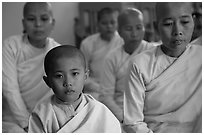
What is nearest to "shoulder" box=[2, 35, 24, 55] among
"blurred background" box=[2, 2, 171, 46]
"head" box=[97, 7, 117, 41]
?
"head" box=[97, 7, 117, 41]

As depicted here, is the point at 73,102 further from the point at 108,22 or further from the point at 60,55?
the point at 108,22

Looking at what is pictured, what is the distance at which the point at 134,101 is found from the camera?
167 cm

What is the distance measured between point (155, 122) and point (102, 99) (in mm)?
709

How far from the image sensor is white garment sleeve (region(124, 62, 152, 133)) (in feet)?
5.46

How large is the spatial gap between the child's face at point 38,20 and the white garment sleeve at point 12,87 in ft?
0.54

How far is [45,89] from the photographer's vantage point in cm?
227

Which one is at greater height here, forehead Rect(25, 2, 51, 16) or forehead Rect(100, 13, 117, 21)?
forehead Rect(25, 2, 51, 16)

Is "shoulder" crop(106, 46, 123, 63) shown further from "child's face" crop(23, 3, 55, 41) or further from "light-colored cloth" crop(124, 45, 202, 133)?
"light-colored cloth" crop(124, 45, 202, 133)

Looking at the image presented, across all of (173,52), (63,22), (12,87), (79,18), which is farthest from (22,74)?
(79,18)

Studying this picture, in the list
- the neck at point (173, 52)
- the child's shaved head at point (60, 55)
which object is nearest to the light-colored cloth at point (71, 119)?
the child's shaved head at point (60, 55)

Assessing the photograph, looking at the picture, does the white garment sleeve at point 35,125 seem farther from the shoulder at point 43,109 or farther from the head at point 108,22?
the head at point 108,22

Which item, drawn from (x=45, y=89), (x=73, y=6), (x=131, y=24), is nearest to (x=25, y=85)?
(x=45, y=89)

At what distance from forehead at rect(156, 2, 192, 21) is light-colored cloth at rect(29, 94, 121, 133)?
1.72 feet

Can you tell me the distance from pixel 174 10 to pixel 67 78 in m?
0.59
